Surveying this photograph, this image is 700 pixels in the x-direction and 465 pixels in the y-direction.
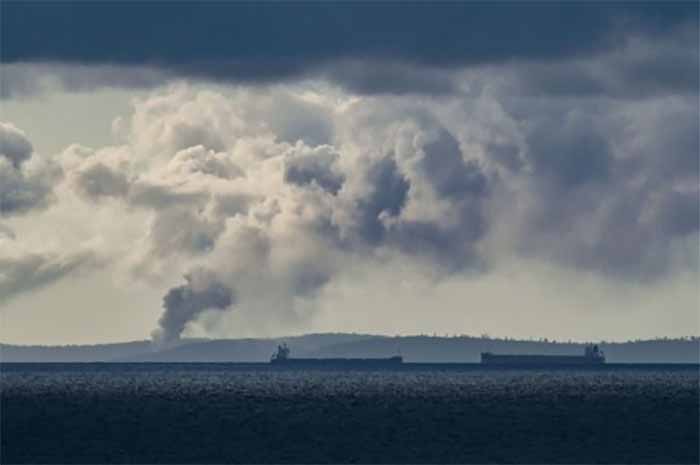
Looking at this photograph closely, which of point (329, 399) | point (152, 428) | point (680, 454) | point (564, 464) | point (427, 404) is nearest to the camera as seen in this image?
point (564, 464)

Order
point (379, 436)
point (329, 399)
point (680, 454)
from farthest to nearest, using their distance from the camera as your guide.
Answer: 1. point (329, 399)
2. point (379, 436)
3. point (680, 454)

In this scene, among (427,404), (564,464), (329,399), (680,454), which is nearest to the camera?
(564,464)

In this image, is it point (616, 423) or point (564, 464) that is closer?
point (564, 464)

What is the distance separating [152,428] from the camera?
13612 cm

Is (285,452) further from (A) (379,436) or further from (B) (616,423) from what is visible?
(B) (616,423)

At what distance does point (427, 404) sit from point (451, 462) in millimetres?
78711

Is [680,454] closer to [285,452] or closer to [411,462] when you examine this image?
[411,462]

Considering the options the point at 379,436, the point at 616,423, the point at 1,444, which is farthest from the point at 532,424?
the point at 1,444

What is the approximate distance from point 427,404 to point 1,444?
73.5 m

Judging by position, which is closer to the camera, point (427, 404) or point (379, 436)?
point (379, 436)

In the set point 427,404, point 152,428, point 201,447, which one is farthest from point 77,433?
point 427,404

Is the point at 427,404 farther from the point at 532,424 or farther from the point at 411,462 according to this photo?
the point at 411,462

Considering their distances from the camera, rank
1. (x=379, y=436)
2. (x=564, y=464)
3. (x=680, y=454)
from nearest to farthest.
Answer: (x=564, y=464) → (x=680, y=454) → (x=379, y=436)

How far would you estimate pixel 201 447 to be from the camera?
116 metres
